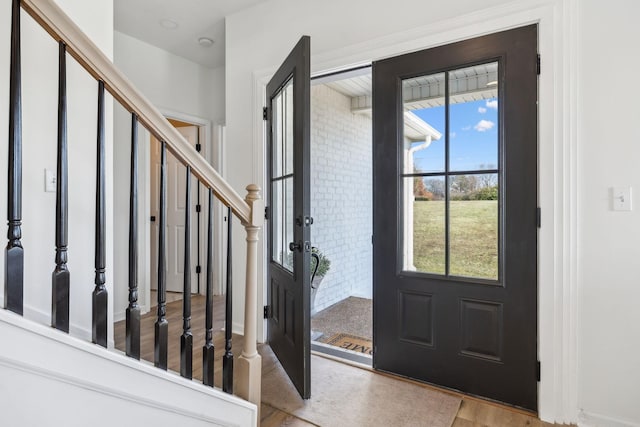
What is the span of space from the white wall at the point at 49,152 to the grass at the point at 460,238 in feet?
6.51

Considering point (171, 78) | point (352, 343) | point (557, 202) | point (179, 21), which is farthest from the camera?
point (171, 78)

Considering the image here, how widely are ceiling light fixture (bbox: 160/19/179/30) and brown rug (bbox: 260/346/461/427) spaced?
300 cm

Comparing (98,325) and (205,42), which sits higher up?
(205,42)

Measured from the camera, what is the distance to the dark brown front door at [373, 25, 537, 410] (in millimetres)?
1885

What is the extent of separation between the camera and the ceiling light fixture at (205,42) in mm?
3424

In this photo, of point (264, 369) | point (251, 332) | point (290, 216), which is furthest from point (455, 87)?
point (264, 369)

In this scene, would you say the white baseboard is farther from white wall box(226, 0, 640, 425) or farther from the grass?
the grass

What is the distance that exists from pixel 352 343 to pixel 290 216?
4.20 feet

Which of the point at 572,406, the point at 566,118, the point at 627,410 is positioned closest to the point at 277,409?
the point at 572,406

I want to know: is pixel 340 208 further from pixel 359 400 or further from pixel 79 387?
pixel 79 387

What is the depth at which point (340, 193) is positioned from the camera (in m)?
4.27

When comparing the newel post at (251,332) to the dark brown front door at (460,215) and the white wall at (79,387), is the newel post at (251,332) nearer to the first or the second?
the white wall at (79,387)

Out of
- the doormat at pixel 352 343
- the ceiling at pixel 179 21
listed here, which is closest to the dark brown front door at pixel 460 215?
the doormat at pixel 352 343

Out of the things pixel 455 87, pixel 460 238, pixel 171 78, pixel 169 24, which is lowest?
pixel 460 238
